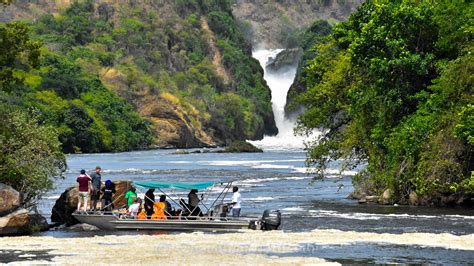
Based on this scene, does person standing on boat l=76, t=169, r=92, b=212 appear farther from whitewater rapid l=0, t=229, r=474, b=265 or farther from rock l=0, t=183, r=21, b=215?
whitewater rapid l=0, t=229, r=474, b=265

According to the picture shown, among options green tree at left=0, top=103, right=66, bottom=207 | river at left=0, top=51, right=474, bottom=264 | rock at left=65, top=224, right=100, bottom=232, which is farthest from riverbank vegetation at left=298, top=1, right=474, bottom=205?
green tree at left=0, top=103, right=66, bottom=207

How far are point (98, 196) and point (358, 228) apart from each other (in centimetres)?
1111

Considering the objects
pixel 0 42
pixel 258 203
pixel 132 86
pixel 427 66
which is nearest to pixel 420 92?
pixel 427 66

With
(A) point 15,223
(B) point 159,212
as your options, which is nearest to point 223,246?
(B) point 159,212

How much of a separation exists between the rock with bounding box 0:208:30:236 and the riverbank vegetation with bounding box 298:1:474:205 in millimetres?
18767

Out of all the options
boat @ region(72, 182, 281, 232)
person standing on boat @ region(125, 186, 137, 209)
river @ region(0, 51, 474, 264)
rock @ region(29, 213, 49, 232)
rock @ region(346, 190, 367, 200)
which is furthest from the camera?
rock @ region(346, 190, 367, 200)

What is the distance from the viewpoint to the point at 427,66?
53031mm

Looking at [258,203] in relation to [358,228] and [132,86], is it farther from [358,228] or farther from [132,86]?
[132,86]

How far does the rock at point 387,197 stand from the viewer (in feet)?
172

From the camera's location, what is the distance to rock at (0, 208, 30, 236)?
39.8 meters

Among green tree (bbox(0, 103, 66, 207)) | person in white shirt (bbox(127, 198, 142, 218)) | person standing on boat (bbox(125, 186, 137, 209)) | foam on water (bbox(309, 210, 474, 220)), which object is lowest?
foam on water (bbox(309, 210, 474, 220))

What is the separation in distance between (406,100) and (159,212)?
1763cm

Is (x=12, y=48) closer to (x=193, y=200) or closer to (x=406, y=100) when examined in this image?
(x=193, y=200)

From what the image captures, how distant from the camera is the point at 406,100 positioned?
177ft
